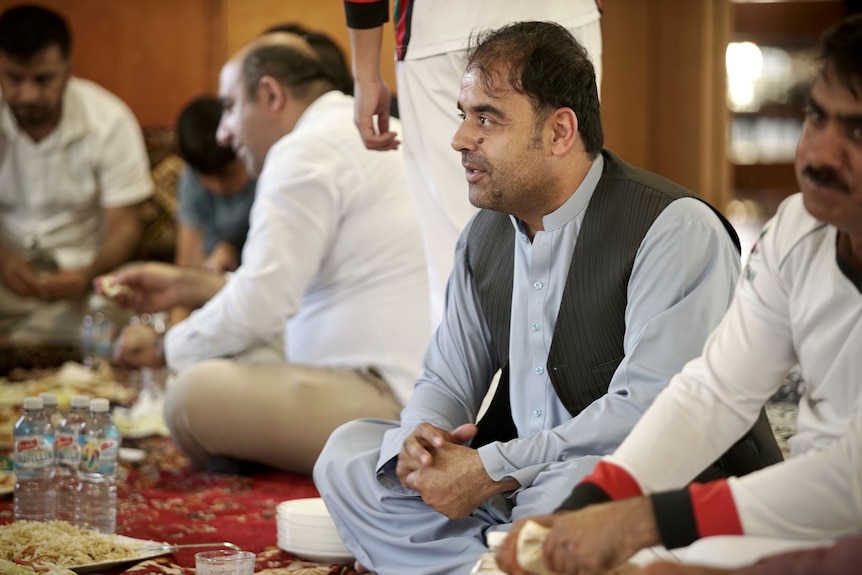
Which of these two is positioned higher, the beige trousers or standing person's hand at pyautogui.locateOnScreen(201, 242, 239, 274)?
standing person's hand at pyautogui.locateOnScreen(201, 242, 239, 274)

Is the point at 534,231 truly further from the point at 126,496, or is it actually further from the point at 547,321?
the point at 126,496

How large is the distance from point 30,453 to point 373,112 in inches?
46.5

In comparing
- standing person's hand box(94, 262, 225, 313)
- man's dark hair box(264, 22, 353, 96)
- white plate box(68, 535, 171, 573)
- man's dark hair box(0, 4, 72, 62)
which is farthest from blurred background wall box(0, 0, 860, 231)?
white plate box(68, 535, 171, 573)

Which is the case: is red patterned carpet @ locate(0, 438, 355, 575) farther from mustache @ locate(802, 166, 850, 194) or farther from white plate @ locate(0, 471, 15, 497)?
mustache @ locate(802, 166, 850, 194)

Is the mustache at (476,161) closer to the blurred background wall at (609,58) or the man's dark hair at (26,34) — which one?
the man's dark hair at (26,34)

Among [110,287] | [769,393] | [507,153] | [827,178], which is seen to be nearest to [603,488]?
[769,393]

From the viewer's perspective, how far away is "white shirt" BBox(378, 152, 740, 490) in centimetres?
206

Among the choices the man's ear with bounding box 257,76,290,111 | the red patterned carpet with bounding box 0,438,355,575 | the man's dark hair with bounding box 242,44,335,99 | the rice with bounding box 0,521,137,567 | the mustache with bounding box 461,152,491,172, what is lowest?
the red patterned carpet with bounding box 0,438,355,575

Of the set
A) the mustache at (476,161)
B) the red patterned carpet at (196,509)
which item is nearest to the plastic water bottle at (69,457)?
the red patterned carpet at (196,509)

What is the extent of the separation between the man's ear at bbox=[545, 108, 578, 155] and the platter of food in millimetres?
1206

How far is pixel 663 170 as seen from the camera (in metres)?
6.94

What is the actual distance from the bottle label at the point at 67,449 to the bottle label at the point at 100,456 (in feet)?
0.07

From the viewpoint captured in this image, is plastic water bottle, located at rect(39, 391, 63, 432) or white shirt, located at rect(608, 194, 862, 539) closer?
white shirt, located at rect(608, 194, 862, 539)

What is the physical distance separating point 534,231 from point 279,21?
4.89 meters
